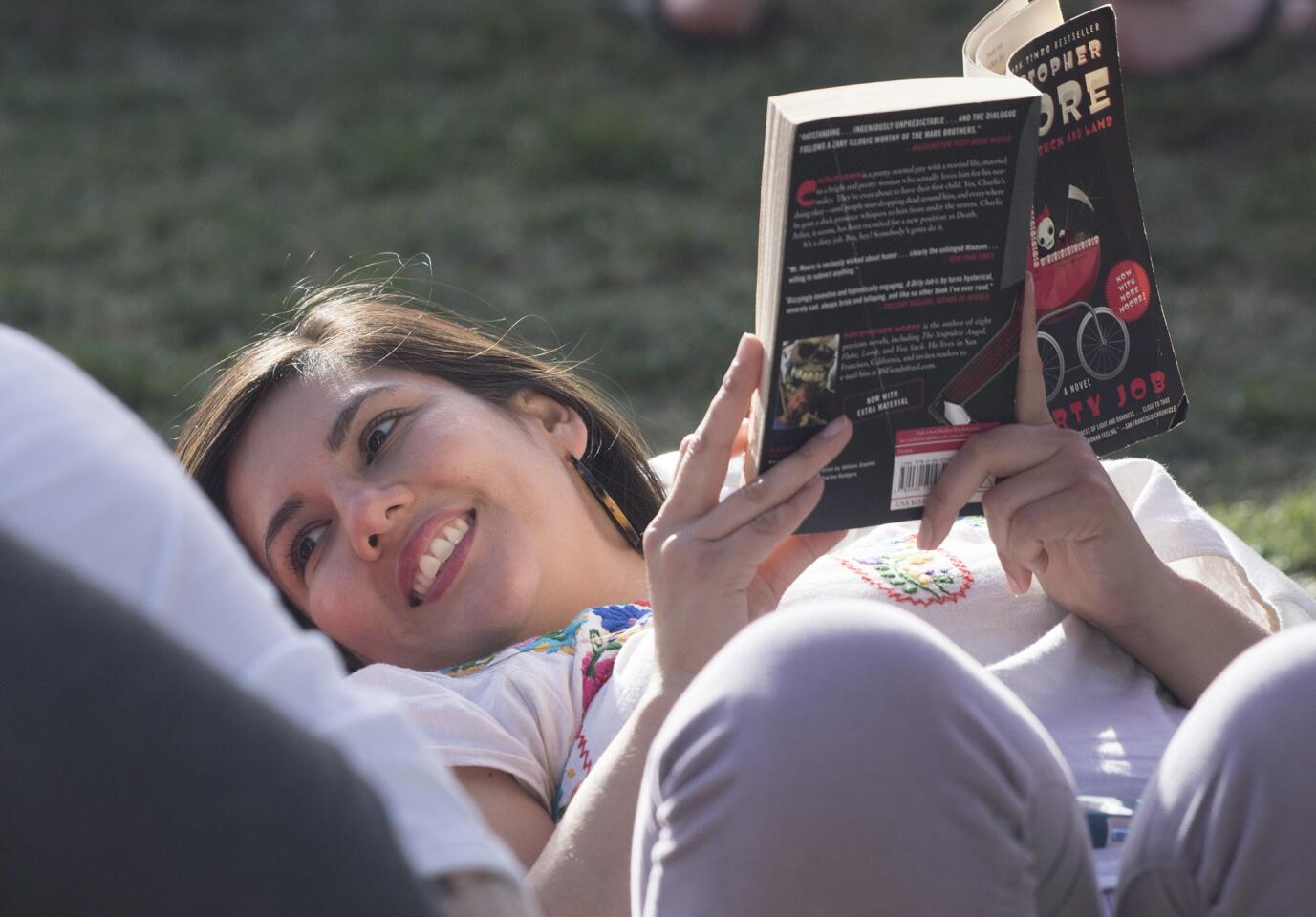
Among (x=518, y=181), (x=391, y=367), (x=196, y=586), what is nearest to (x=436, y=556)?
(x=391, y=367)

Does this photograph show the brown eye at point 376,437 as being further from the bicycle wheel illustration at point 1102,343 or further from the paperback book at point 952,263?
the bicycle wheel illustration at point 1102,343

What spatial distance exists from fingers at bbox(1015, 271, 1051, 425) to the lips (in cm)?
60

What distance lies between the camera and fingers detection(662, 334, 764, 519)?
128cm

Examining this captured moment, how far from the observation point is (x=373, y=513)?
1550 mm

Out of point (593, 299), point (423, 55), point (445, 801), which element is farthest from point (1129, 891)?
point (423, 55)

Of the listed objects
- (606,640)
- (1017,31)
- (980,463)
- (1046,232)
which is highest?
(1017,31)

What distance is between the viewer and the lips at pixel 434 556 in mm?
1573

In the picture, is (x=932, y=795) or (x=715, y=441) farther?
(x=715, y=441)

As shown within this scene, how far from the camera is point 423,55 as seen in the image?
16.1ft

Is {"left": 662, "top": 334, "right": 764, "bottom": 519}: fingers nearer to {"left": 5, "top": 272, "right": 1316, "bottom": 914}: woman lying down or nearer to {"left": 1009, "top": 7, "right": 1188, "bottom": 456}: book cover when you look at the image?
{"left": 5, "top": 272, "right": 1316, "bottom": 914}: woman lying down

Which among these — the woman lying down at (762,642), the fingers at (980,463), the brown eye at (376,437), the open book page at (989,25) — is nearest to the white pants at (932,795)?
the woman lying down at (762,642)

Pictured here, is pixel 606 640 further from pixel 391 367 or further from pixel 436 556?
pixel 391 367

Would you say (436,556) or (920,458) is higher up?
(920,458)

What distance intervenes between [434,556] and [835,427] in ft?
1.65
